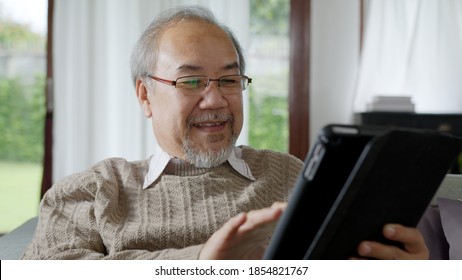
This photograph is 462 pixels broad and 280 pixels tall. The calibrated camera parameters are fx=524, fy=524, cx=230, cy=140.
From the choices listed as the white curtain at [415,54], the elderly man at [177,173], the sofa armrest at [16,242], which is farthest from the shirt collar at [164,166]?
the white curtain at [415,54]

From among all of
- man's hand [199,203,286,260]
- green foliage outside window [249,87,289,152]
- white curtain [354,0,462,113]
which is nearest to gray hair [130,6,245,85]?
man's hand [199,203,286,260]

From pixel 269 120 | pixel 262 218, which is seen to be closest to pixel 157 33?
pixel 262 218

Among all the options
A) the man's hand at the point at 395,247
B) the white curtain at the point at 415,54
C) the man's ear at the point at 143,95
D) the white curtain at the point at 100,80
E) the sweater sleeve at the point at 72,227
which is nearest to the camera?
the man's hand at the point at 395,247

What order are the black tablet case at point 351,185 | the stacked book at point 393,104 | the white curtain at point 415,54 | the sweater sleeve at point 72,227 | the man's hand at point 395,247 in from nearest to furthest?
the black tablet case at point 351,185, the man's hand at point 395,247, the sweater sleeve at point 72,227, the stacked book at point 393,104, the white curtain at point 415,54

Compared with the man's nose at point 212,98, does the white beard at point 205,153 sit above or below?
below

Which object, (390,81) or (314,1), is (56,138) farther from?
(390,81)

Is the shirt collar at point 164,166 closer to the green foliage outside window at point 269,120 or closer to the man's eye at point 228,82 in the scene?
the man's eye at point 228,82

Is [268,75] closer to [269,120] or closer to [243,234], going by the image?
[269,120]

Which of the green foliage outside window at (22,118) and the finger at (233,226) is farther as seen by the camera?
the green foliage outside window at (22,118)

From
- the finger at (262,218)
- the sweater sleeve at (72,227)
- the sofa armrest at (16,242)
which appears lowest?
the sofa armrest at (16,242)

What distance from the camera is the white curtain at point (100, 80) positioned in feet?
10.5

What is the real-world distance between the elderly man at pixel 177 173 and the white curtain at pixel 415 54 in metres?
2.25

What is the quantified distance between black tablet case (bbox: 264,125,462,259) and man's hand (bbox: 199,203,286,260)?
24 millimetres

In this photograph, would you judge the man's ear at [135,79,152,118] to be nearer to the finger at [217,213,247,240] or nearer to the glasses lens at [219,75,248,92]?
the glasses lens at [219,75,248,92]
